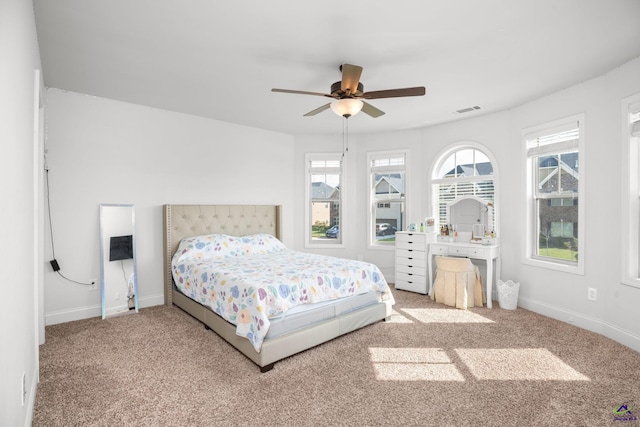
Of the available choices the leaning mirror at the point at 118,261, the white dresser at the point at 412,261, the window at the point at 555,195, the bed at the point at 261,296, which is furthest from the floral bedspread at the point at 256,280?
the window at the point at 555,195

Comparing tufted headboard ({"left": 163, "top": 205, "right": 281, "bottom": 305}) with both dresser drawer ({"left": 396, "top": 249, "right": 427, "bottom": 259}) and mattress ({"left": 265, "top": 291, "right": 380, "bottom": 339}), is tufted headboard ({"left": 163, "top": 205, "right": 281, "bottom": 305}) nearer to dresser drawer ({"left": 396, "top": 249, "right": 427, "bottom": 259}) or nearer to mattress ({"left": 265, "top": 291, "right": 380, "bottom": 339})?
dresser drawer ({"left": 396, "top": 249, "right": 427, "bottom": 259})

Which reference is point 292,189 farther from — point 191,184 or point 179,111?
point 179,111

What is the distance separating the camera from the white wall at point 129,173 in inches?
139

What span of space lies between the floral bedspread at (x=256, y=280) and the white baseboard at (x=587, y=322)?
190cm

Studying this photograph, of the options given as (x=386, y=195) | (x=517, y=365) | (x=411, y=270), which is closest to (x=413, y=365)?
(x=517, y=365)

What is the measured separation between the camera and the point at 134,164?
13.2 ft

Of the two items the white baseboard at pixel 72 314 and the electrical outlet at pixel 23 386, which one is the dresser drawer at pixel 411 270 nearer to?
the white baseboard at pixel 72 314

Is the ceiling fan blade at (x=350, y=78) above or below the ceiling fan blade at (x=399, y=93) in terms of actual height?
above

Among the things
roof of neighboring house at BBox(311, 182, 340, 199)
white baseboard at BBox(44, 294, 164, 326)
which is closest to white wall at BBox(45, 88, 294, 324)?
white baseboard at BBox(44, 294, 164, 326)

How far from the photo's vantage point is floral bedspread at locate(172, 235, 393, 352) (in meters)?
2.55

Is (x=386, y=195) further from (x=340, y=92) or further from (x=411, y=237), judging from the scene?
(x=340, y=92)

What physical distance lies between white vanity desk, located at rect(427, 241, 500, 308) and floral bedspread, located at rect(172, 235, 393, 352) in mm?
1472

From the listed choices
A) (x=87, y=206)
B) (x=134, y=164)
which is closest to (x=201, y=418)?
(x=87, y=206)

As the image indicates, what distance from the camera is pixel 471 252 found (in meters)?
4.33
